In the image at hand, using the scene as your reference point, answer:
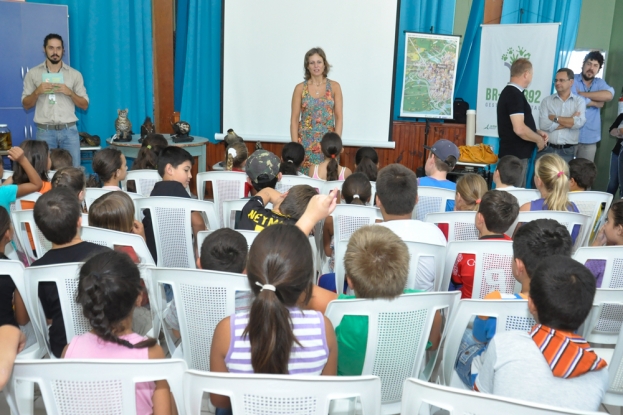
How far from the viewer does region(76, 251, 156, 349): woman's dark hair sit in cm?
148

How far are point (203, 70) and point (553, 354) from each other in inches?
226

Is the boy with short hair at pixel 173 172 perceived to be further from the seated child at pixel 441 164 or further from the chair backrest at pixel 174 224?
the seated child at pixel 441 164

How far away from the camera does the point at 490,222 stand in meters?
2.38

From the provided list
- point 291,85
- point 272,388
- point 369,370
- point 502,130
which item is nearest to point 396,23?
point 291,85

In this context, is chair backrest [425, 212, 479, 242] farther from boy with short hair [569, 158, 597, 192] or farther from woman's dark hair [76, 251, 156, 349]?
woman's dark hair [76, 251, 156, 349]

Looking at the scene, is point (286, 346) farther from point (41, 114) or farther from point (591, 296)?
point (41, 114)

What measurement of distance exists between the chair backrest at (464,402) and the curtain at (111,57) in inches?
224

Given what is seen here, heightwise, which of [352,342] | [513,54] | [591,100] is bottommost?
[352,342]

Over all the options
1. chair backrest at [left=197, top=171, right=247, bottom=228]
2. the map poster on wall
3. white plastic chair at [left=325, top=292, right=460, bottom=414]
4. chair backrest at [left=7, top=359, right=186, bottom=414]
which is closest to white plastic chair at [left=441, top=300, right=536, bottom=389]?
white plastic chair at [left=325, top=292, right=460, bottom=414]

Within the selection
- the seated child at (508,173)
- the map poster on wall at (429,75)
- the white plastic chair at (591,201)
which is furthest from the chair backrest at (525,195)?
the map poster on wall at (429,75)

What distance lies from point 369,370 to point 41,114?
4.78 metres

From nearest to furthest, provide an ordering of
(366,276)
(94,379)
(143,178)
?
1. (94,379)
2. (366,276)
3. (143,178)

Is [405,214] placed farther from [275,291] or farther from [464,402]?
[464,402]

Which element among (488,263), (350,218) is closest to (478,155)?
(350,218)
